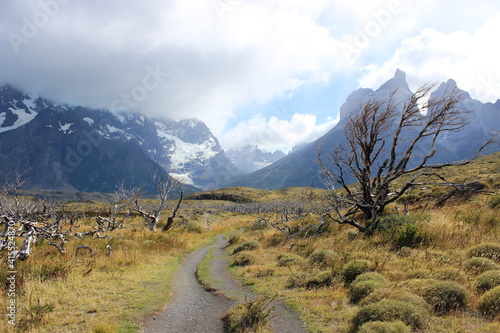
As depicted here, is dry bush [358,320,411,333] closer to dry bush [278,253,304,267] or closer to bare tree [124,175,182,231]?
dry bush [278,253,304,267]

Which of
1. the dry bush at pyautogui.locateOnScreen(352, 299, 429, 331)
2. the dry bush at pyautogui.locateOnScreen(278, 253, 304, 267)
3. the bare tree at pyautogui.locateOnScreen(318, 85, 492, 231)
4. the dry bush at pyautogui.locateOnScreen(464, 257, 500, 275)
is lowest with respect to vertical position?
the dry bush at pyautogui.locateOnScreen(278, 253, 304, 267)

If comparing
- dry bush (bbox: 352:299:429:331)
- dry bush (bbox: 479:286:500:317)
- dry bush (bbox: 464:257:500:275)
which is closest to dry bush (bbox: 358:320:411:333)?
dry bush (bbox: 352:299:429:331)

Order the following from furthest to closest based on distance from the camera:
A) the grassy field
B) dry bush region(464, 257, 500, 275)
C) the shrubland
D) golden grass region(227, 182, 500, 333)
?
dry bush region(464, 257, 500, 275)
golden grass region(227, 182, 500, 333)
the grassy field
the shrubland

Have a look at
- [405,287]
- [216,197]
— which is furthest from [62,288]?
→ [216,197]

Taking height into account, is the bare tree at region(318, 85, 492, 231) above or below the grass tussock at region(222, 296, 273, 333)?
above

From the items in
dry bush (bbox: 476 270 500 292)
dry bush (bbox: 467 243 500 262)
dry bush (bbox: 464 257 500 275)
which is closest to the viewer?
dry bush (bbox: 476 270 500 292)

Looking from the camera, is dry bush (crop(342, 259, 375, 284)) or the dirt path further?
dry bush (crop(342, 259, 375, 284))

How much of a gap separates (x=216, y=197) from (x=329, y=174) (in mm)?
167406

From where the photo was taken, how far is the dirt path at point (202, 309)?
693 centimetres

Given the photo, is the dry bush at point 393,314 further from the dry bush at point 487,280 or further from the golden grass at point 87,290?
the golden grass at point 87,290

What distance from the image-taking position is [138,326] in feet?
22.9

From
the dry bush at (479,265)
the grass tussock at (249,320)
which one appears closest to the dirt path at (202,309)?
the grass tussock at (249,320)

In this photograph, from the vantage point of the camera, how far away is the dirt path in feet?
22.7

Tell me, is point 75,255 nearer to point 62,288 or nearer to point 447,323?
point 62,288
